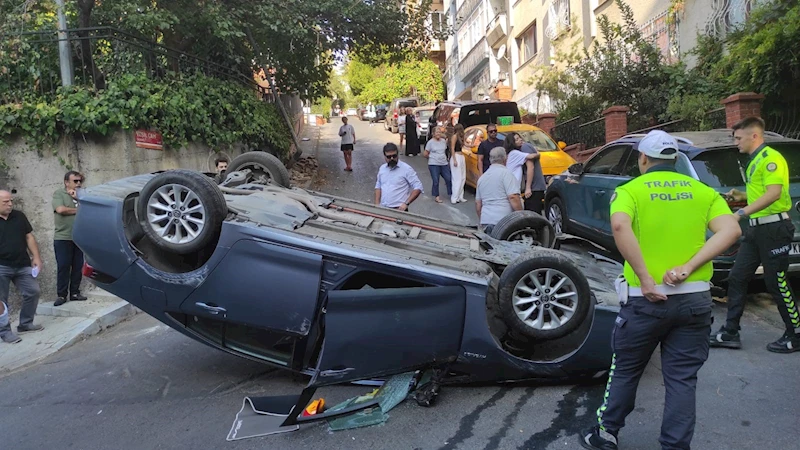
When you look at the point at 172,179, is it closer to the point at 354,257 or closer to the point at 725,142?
the point at 354,257

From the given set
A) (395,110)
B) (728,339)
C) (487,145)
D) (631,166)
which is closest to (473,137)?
(487,145)

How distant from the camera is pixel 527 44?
85.4ft

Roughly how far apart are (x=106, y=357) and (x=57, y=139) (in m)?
4.53

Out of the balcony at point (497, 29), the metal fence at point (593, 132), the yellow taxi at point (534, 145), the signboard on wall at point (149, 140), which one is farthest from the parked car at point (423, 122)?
the signboard on wall at point (149, 140)

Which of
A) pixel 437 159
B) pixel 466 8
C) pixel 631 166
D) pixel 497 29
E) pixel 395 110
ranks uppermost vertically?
pixel 466 8

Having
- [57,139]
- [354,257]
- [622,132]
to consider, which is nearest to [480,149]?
[622,132]

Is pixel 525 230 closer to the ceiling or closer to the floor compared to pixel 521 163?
closer to the floor

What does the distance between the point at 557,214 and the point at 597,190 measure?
53.5 inches

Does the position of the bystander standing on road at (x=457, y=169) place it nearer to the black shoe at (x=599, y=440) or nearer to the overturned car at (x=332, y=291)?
the overturned car at (x=332, y=291)

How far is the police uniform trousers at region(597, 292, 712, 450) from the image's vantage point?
2971 mm

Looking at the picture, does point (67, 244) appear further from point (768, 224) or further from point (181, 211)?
point (768, 224)

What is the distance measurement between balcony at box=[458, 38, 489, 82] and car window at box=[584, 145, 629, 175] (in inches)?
991

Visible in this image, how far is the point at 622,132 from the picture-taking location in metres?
12.8

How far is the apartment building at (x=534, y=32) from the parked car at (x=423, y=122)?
373 cm
